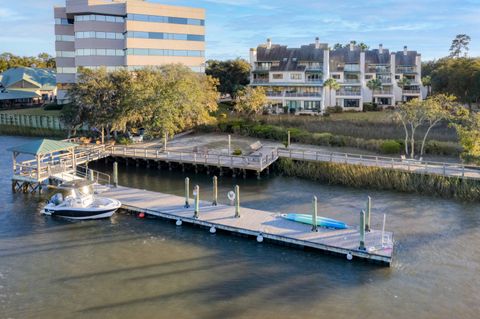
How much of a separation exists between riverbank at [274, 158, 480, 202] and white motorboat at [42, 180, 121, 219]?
1802 cm

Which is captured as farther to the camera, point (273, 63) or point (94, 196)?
point (273, 63)

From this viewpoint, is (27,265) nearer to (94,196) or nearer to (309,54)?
(94,196)

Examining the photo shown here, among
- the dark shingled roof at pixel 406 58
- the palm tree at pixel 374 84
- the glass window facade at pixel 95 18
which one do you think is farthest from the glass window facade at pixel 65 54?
the dark shingled roof at pixel 406 58

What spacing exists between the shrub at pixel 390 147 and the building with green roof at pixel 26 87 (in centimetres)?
7927

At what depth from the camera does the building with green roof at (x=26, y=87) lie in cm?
10326

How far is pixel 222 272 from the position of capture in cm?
2541

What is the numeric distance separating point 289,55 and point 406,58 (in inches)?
875

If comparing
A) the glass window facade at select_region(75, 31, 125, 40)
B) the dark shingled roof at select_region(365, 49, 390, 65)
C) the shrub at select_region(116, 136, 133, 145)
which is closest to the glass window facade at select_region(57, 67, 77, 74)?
the glass window facade at select_region(75, 31, 125, 40)

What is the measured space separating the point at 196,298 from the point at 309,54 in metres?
65.5

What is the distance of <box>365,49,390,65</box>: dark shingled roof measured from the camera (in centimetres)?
8794

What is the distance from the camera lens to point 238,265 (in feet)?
86.3

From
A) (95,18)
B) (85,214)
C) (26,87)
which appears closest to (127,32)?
(95,18)

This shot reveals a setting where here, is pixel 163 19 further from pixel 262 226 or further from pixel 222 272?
pixel 222 272

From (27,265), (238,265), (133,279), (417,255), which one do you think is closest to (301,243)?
(238,265)
